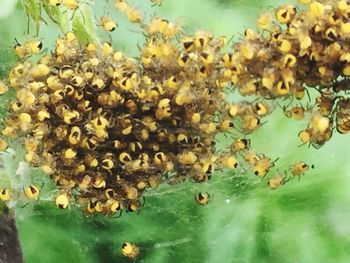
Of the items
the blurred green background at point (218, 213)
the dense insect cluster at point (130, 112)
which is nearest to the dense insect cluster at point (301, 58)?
the dense insect cluster at point (130, 112)

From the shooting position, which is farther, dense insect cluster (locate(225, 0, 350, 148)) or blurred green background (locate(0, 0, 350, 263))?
blurred green background (locate(0, 0, 350, 263))

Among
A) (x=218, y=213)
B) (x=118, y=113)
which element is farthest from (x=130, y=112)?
(x=218, y=213)

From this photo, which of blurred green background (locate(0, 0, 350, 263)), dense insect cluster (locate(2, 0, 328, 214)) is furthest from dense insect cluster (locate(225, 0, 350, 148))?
blurred green background (locate(0, 0, 350, 263))

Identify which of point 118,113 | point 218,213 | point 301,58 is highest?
point 301,58

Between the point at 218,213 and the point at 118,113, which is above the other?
the point at 118,113

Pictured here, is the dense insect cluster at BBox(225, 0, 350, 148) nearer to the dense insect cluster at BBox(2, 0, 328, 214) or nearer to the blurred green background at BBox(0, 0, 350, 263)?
the dense insect cluster at BBox(2, 0, 328, 214)

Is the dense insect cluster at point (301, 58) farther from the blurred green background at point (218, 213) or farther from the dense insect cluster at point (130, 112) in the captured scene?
the blurred green background at point (218, 213)

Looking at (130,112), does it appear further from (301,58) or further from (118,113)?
(301,58)

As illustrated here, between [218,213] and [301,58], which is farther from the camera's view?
[218,213]
